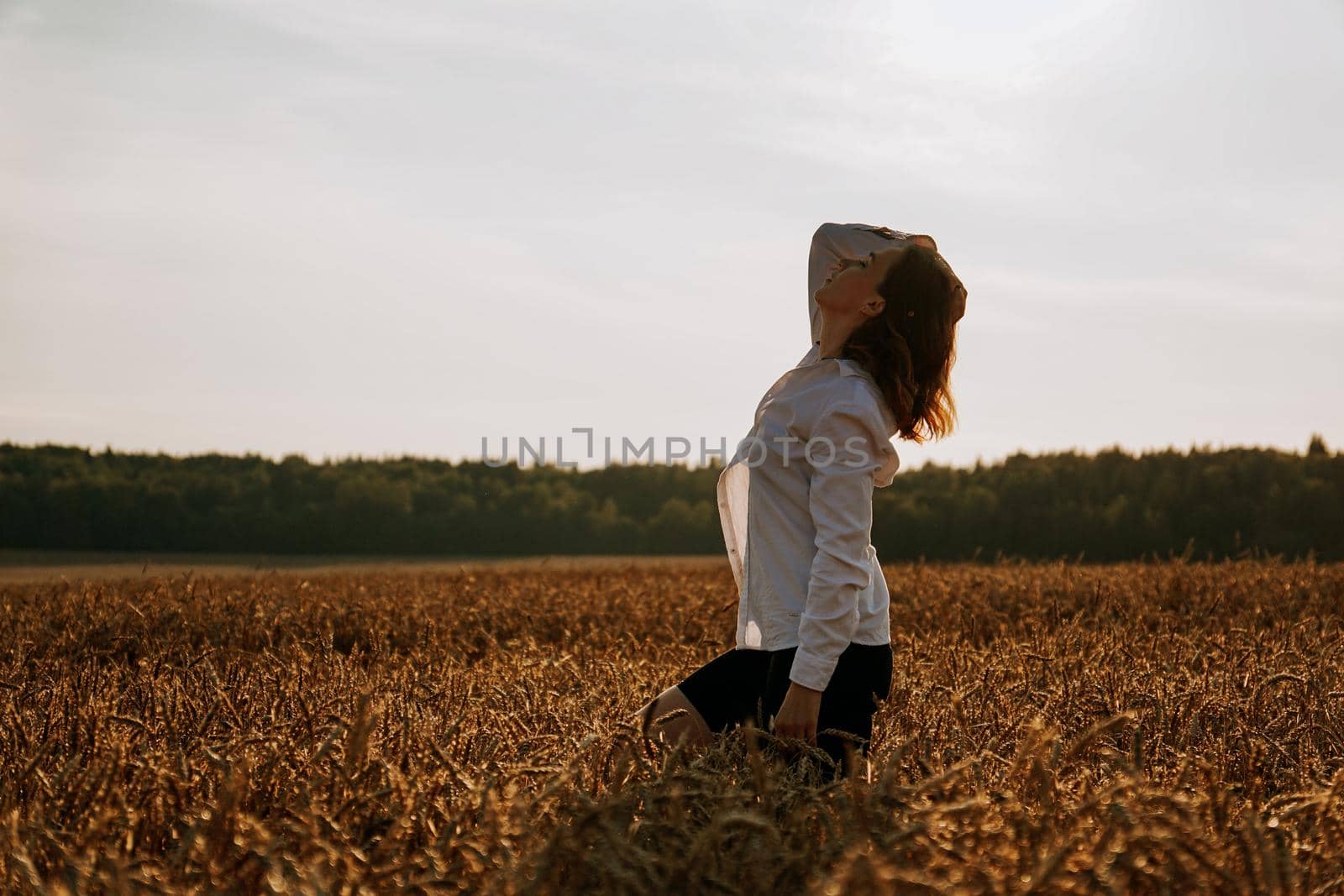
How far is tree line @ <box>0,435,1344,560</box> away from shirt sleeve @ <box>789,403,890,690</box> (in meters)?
15.7

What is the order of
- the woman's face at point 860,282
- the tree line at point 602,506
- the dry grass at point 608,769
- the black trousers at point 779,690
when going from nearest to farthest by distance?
the dry grass at point 608,769, the black trousers at point 779,690, the woman's face at point 860,282, the tree line at point 602,506

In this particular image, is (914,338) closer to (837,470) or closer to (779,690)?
(837,470)

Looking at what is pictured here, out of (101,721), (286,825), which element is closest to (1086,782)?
(286,825)

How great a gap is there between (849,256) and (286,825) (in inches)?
74.7

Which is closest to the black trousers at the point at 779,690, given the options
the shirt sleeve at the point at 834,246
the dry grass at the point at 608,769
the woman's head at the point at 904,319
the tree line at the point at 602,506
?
the dry grass at the point at 608,769

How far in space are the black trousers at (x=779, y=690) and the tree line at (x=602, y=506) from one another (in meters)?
15.5

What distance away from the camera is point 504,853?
5.90 feet

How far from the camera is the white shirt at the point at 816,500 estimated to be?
2.58 metres

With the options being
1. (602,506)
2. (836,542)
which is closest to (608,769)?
(836,542)

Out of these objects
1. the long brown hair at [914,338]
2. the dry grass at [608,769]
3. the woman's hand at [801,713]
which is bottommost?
the dry grass at [608,769]

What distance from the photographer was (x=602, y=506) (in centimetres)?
2241

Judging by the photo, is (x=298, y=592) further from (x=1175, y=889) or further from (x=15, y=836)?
(x=1175, y=889)

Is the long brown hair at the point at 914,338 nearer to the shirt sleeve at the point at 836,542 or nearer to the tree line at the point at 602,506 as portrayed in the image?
the shirt sleeve at the point at 836,542

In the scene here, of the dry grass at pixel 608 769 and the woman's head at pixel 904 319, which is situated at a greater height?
the woman's head at pixel 904 319
